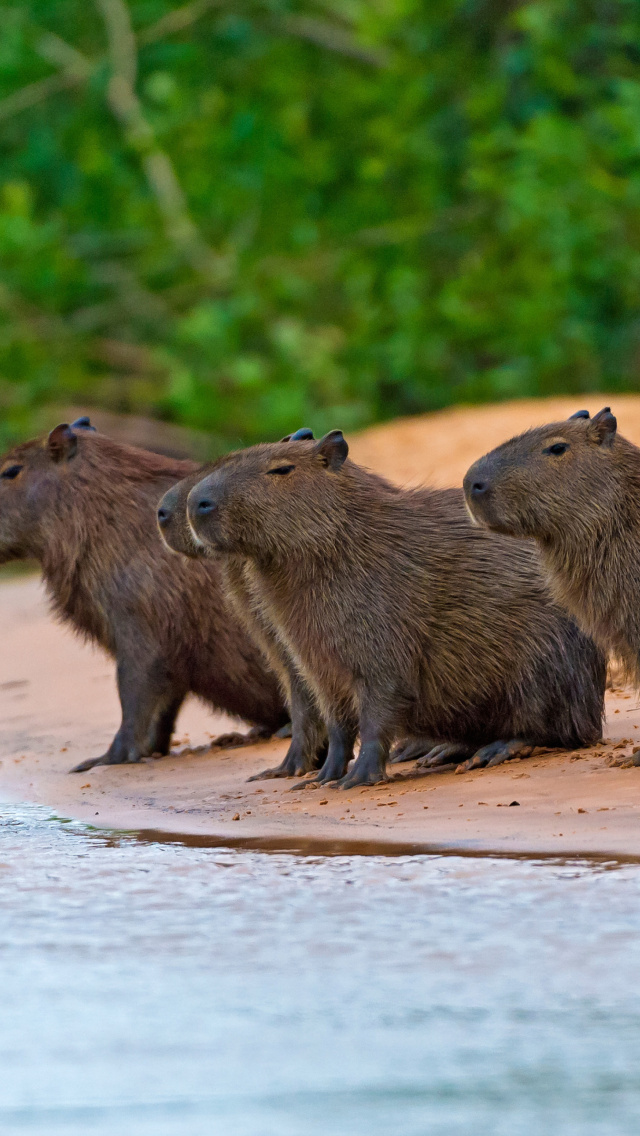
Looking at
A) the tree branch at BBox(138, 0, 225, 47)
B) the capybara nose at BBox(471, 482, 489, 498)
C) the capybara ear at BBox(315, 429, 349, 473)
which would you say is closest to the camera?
the capybara nose at BBox(471, 482, 489, 498)

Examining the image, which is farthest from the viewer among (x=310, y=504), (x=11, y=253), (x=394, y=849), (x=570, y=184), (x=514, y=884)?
(x=11, y=253)

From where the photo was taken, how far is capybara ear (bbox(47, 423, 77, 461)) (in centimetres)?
612

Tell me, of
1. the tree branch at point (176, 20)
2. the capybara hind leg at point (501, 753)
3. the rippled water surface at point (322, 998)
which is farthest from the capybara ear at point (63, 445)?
the tree branch at point (176, 20)

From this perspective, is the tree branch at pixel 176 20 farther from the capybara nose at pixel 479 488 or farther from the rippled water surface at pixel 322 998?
the rippled water surface at pixel 322 998

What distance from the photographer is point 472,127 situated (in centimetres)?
1575

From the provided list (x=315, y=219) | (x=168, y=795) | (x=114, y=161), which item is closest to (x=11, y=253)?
(x=114, y=161)

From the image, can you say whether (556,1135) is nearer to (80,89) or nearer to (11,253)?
(11,253)

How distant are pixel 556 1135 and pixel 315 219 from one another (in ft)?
50.5

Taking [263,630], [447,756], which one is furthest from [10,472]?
[447,756]

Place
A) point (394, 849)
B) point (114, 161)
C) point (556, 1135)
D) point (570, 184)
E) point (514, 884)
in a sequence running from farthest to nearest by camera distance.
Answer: point (114, 161) → point (570, 184) → point (394, 849) → point (514, 884) → point (556, 1135)

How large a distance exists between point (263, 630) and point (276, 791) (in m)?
0.55

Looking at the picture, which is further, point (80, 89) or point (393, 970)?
point (80, 89)

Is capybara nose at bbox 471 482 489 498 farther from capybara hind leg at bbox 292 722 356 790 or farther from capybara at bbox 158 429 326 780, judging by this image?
capybara hind leg at bbox 292 722 356 790

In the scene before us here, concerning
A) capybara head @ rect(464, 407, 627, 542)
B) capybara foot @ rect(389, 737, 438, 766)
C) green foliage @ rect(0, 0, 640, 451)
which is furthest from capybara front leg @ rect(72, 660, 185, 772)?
green foliage @ rect(0, 0, 640, 451)
